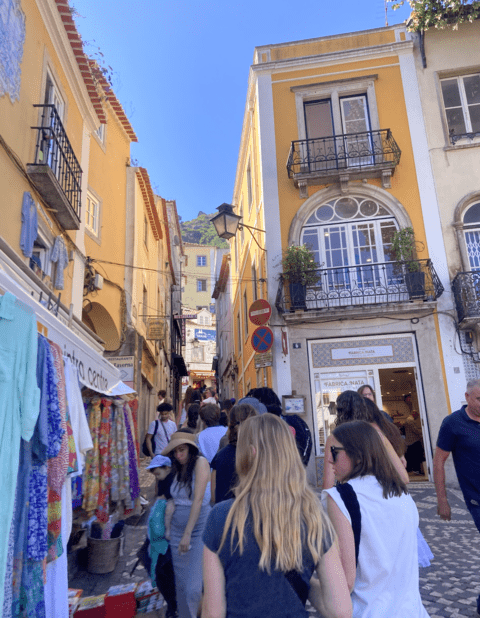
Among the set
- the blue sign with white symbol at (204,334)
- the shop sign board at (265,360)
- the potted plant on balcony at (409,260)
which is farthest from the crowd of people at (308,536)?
the blue sign with white symbol at (204,334)

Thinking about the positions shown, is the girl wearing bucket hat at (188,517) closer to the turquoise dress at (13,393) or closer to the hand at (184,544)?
the hand at (184,544)

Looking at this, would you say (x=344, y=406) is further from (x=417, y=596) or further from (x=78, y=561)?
(x=78, y=561)

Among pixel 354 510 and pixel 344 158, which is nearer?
pixel 354 510

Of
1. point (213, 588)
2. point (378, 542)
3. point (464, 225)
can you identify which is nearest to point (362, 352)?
point (464, 225)

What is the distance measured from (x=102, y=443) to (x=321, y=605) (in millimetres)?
4629

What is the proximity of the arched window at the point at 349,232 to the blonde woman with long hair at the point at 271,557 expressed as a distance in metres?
11.1

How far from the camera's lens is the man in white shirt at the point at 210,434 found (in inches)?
220

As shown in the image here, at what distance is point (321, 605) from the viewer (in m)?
1.91

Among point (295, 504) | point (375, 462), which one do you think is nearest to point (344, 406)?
point (375, 462)

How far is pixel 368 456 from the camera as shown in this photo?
2.37 m

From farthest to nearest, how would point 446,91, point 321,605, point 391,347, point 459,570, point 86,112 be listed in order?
1. point 446,91
2. point 391,347
3. point 86,112
4. point 459,570
5. point 321,605

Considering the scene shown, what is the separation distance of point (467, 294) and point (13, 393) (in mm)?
11147

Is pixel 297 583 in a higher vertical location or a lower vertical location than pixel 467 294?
lower

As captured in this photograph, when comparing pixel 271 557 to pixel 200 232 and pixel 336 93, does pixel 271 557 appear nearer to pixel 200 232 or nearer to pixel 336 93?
pixel 336 93
